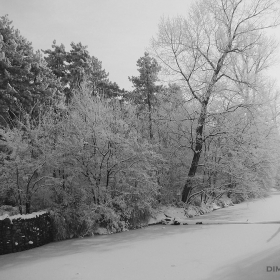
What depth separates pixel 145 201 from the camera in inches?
440

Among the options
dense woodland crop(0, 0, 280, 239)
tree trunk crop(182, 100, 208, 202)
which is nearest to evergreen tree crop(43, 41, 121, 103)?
dense woodland crop(0, 0, 280, 239)

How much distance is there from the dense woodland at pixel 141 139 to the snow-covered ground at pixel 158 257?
5.16ft

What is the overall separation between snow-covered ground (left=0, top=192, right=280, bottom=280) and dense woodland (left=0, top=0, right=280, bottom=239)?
157 centimetres

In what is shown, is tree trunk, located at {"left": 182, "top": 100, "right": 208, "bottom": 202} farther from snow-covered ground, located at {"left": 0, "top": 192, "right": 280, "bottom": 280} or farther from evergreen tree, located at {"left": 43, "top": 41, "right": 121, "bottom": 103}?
evergreen tree, located at {"left": 43, "top": 41, "right": 121, "bottom": 103}

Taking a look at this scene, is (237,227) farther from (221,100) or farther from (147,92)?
(147,92)

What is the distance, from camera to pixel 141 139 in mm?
12141

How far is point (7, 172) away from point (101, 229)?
4176mm

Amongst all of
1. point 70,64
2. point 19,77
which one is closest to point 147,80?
point 70,64

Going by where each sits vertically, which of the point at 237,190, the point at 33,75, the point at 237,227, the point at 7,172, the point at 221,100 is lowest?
the point at 237,227

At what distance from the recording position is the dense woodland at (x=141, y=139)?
10195 millimetres

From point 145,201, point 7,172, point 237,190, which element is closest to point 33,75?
point 7,172

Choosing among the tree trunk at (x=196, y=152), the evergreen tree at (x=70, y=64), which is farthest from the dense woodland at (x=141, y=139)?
the evergreen tree at (x=70, y=64)

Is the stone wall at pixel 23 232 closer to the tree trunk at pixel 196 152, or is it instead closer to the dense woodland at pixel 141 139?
the dense woodland at pixel 141 139

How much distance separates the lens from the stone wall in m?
8.02
